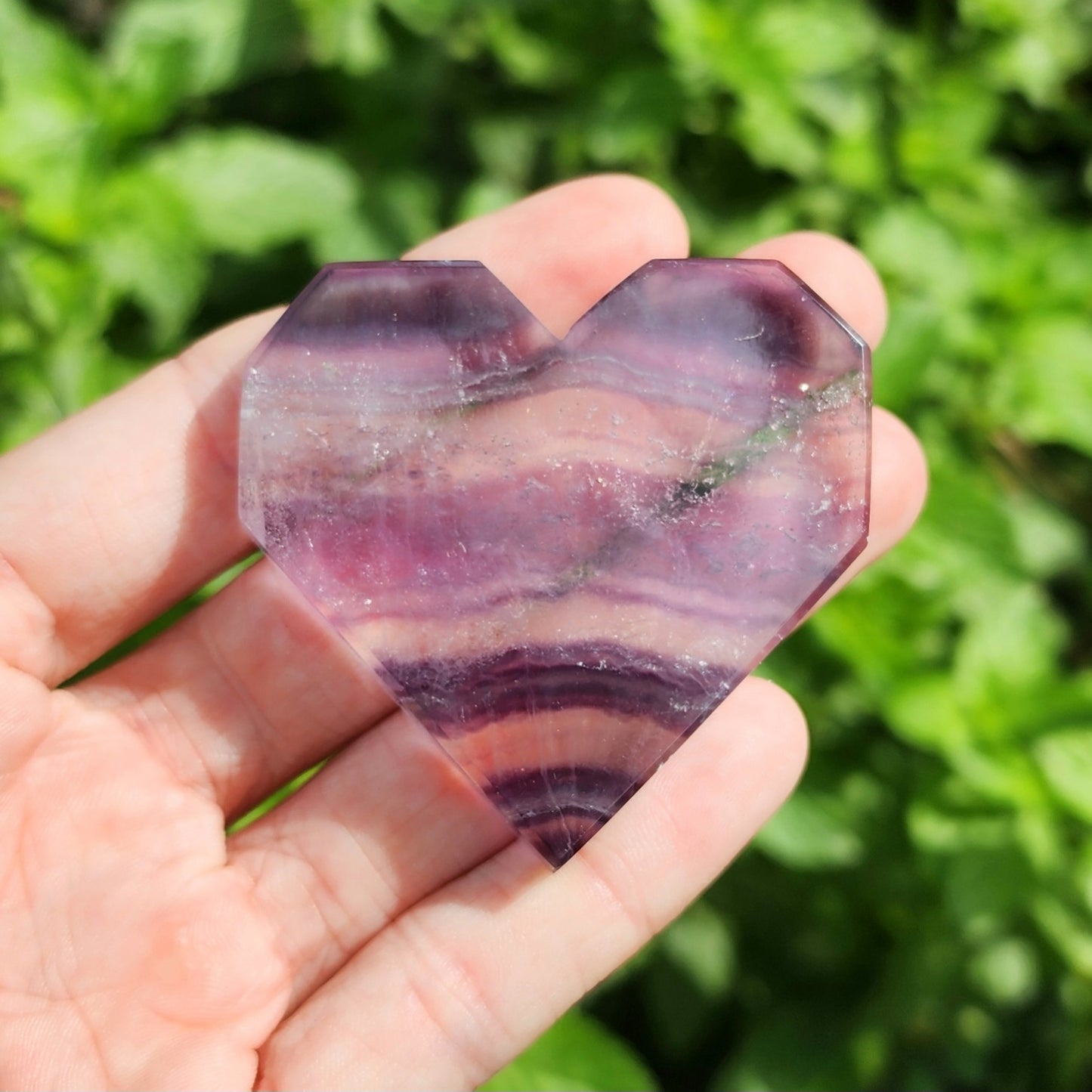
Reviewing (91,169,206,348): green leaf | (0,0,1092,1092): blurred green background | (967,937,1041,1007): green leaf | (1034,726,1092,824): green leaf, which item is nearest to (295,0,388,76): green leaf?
(0,0,1092,1092): blurred green background

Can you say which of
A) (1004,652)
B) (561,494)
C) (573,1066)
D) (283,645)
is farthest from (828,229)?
(573,1066)

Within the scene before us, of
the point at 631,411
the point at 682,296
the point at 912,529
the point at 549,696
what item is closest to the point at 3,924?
the point at 549,696

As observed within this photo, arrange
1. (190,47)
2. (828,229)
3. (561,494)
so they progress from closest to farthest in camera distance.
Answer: (561,494) < (190,47) < (828,229)

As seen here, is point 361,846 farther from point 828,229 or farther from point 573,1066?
point 828,229

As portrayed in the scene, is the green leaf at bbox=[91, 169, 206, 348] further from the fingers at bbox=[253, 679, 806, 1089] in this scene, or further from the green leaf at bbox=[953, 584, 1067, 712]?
the green leaf at bbox=[953, 584, 1067, 712]

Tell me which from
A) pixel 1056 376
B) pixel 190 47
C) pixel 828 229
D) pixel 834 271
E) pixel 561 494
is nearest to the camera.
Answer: pixel 561 494

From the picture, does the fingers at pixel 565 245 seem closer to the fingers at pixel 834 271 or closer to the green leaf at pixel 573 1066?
the fingers at pixel 834 271
